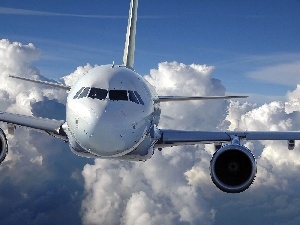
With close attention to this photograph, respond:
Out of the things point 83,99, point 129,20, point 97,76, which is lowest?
point 83,99

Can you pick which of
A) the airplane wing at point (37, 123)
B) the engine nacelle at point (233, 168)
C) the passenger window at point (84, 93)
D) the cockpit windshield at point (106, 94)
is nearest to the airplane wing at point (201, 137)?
the engine nacelle at point (233, 168)

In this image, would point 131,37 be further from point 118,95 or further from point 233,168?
point 118,95

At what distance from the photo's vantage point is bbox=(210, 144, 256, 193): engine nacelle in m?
21.3

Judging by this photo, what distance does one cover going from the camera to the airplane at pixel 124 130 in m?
17.2

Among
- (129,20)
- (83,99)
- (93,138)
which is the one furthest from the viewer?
(129,20)

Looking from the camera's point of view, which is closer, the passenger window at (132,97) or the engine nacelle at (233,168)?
the passenger window at (132,97)

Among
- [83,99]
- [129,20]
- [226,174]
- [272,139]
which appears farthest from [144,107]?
[129,20]

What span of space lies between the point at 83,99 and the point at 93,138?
2.04 meters

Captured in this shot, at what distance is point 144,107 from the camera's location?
64.4 feet

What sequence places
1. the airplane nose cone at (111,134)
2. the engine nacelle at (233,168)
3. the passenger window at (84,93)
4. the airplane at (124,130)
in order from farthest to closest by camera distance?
1. the engine nacelle at (233,168)
2. the passenger window at (84,93)
3. the airplane at (124,130)
4. the airplane nose cone at (111,134)

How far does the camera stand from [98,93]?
18375 mm

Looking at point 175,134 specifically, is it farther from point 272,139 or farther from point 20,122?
point 20,122

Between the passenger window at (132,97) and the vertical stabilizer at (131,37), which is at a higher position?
the vertical stabilizer at (131,37)

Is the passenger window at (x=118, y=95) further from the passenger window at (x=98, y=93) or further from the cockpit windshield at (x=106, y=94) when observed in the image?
the passenger window at (x=98, y=93)
